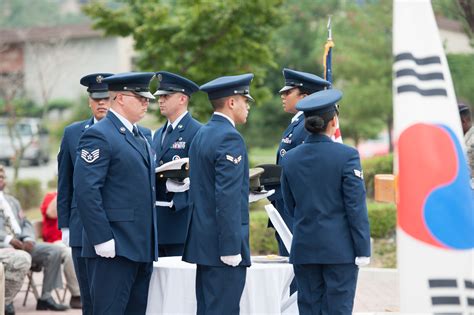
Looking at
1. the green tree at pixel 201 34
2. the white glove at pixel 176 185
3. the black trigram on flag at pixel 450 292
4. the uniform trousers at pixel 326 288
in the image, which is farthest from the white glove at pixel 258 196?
the green tree at pixel 201 34

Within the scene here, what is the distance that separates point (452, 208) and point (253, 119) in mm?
23593

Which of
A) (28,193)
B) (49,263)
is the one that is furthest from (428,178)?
(28,193)

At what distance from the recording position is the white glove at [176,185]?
27.3 feet

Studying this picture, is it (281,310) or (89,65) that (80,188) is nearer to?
(281,310)

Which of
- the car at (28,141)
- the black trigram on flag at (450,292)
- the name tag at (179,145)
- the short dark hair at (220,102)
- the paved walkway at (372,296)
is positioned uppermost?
the short dark hair at (220,102)

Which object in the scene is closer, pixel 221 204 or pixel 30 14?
pixel 221 204

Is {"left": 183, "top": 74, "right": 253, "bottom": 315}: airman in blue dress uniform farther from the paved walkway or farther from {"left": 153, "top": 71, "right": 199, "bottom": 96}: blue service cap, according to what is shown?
the paved walkway

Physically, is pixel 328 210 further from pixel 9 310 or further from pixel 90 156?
pixel 9 310

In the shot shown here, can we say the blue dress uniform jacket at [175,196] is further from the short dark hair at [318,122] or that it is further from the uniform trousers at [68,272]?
the uniform trousers at [68,272]

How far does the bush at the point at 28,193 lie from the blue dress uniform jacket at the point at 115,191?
1462cm

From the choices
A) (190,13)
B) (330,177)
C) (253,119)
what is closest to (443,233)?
(330,177)

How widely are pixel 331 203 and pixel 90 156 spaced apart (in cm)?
165

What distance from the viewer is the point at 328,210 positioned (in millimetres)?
6742

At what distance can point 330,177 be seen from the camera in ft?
22.0
